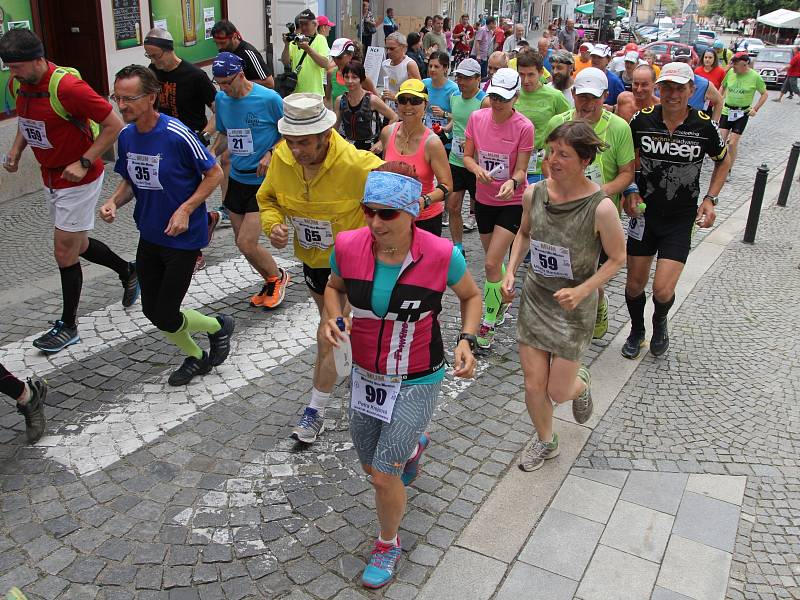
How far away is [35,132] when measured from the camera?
5.44 m

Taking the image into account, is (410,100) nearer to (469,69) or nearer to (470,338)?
(469,69)

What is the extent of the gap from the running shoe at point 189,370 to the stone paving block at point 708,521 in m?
3.17

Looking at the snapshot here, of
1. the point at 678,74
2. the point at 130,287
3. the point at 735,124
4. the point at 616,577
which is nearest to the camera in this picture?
the point at 616,577

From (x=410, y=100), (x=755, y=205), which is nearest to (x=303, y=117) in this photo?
(x=410, y=100)

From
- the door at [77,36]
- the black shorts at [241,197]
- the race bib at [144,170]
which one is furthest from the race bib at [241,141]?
the door at [77,36]

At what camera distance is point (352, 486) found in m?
4.22

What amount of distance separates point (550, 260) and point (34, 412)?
305 centimetres

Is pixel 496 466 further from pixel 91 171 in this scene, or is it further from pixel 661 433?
pixel 91 171

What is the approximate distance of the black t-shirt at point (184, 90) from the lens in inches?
279

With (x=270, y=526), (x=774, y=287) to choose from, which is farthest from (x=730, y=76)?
(x=270, y=526)

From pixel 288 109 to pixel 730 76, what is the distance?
11163 millimetres

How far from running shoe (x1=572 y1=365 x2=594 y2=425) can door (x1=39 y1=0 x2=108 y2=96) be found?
8934 millimetres

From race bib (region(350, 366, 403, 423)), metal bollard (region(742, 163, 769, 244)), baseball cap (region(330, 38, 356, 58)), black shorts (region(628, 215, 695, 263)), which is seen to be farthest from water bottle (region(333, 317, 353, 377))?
metal bollard (region(742, 163, 769, 244))

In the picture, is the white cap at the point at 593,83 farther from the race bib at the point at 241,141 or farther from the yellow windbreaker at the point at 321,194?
the race bib at the point at 241,141
